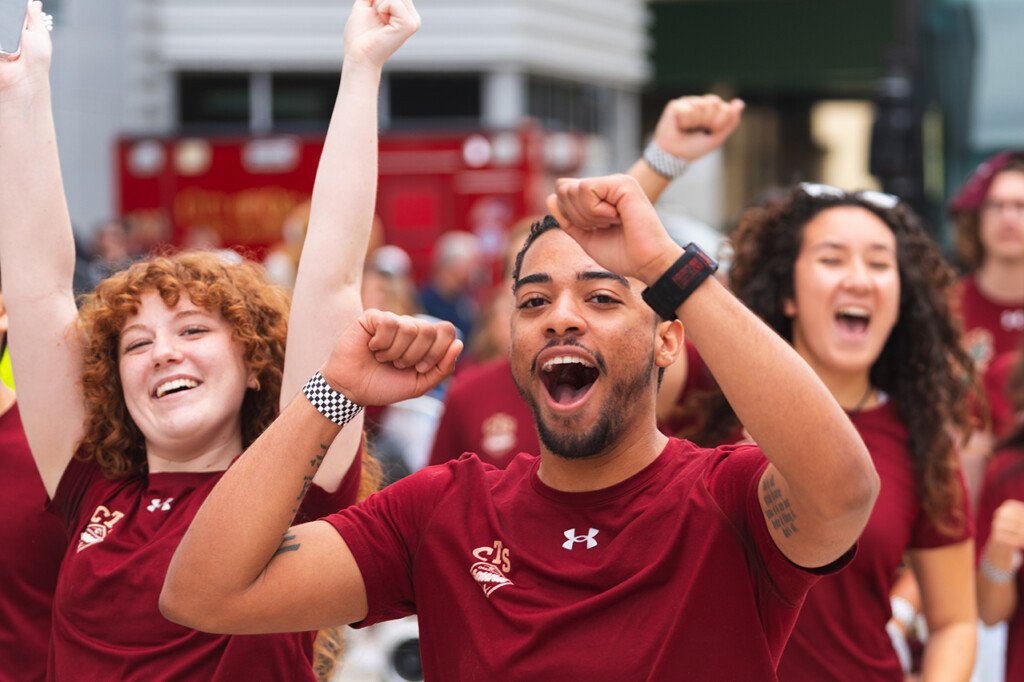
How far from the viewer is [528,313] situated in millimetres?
3258

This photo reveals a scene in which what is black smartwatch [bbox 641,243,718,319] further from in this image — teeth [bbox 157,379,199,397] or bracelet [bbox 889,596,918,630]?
bracelet [bbox 889,596,918,630]

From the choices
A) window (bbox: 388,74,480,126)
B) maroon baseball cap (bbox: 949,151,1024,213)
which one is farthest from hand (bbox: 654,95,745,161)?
window (bbox: 388,74,480,126)

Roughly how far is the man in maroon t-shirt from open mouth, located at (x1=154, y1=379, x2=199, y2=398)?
594 millimetres

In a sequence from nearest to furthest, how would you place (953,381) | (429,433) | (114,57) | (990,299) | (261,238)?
(953,381)
(990,299)
(429,433)
(261,238)
(114,57)

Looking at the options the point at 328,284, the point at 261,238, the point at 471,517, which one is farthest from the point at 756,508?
the point at 261,238

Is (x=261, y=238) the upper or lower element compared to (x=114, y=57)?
lower

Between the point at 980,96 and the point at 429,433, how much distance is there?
214 inches

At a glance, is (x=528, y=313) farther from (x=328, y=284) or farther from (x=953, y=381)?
(x=953, y=381)

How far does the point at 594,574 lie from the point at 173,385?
1.17m

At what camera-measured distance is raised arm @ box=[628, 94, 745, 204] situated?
15.7ft

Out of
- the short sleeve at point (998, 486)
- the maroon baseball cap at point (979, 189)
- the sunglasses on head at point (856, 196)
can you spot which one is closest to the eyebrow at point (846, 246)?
the sunglasses on head at point (856, 196)

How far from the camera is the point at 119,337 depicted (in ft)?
12.6

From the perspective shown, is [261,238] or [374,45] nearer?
[374,45]

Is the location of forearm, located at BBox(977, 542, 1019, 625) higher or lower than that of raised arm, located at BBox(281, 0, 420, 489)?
lower
